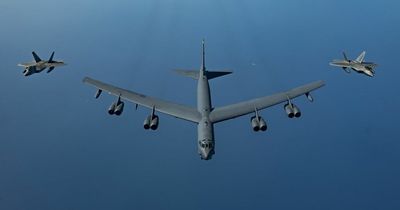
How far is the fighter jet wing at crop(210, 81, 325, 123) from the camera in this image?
5300cm

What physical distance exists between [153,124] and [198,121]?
19.0 ft

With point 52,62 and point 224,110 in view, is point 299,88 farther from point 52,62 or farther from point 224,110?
point 52,62

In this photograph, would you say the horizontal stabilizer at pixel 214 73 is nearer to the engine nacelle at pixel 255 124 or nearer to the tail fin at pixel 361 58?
the engine nacelle at pixel 255 124

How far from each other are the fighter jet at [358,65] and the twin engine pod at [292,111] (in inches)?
809

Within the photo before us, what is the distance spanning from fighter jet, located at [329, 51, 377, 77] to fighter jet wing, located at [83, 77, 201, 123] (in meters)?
30.5

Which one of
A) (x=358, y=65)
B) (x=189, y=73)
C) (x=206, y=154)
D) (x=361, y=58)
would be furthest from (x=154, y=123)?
(x=361, y=58)

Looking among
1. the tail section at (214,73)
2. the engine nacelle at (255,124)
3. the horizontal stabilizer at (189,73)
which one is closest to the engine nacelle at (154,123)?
the horizontal stabilizer at (189,73)

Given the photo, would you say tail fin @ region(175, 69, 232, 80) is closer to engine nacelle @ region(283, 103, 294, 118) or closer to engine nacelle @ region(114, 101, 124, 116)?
engine nacelle @ region(114, 101, 124, 116)

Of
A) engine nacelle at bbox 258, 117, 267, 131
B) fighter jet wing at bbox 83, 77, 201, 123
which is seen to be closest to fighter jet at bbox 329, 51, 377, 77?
engine nacelle at bbox 258, 117, 267, 131

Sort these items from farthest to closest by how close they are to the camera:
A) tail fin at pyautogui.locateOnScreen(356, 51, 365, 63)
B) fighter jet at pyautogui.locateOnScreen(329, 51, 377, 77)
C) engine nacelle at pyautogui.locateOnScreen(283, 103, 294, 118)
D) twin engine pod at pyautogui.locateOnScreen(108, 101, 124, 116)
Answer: tail fin at pyautogui.locateOnScreen(356, 51, 365, 63) < fighter jet at pyautogui.locateOnScreen(329, 51, 377, 77) < twin engine pod at pyautogui.locateOnScreen(108, 101, 124, 116) < engine nacelle at pyautogui.locateOnScreen(283, 103, 294, 118)

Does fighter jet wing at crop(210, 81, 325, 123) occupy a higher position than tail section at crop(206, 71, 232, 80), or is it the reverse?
tail section at crop(206, 71, 232, 80)

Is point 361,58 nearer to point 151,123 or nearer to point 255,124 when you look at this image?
point 255,124

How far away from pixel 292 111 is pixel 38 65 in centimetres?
4211

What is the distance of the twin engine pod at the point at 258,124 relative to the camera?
51406mm
